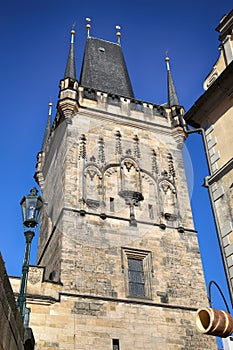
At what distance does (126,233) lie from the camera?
46.0ft

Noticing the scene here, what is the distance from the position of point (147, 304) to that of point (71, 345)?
2.61 m

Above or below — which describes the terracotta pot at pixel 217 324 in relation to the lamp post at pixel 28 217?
below

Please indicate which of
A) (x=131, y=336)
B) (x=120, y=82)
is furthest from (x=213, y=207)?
(x=120, y=82)

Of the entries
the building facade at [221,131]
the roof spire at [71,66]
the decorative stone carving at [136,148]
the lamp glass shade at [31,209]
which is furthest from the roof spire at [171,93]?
the lamp glass shade at [31,209]

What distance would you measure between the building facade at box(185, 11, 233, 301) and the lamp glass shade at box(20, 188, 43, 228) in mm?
2995

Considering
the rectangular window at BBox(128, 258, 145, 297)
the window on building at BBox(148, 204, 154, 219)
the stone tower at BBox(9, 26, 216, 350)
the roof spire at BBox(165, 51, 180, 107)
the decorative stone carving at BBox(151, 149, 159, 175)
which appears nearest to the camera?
the stone tower at BBox(9, 26, 216, 350)

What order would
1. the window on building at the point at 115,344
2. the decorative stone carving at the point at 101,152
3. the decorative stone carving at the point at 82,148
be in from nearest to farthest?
the window on building at the point at 115,344
the decorative stone carving at the point at 82,148
the decorative stone carving at the point at 101,152

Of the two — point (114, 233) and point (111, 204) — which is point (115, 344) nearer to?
point (114, 233)

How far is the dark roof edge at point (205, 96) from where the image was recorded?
776cm

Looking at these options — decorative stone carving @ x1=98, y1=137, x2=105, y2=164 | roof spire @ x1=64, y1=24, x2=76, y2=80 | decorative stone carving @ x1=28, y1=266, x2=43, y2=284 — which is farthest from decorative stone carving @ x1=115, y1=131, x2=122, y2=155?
decorative stone carving @ x1=28, y1=266, x2=43, y2=284

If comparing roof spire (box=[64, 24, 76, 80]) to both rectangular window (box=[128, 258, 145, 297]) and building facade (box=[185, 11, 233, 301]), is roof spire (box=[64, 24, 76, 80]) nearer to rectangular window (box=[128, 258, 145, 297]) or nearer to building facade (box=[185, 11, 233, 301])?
rectangular window (box=[128, 258, 145, 297])

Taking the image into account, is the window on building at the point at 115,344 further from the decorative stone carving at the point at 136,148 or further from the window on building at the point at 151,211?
the decorative stone carving at the point at 136,148

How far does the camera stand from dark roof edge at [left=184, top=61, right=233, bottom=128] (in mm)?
7762

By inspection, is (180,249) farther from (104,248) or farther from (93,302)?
(93,302)
